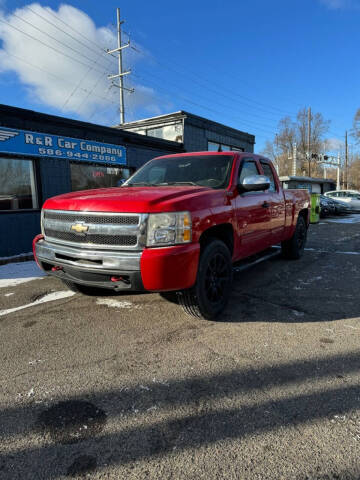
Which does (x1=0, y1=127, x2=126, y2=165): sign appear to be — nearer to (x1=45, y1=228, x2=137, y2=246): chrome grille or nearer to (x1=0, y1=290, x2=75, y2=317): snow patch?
(x1=0, y1=290, x2=75, y2=317): snow patch

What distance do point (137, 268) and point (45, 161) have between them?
21.5 ft

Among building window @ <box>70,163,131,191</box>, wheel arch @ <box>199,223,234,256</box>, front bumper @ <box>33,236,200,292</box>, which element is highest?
building window @ <box>70,163,131,191</box>

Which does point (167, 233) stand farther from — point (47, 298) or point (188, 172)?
point (47, 298)

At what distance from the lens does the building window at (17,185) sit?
7.58 meters

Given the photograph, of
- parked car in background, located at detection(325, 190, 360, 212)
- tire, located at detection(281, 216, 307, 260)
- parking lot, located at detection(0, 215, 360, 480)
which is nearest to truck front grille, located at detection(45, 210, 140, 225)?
parking lot, located at detection(0, 215, 360, 480)

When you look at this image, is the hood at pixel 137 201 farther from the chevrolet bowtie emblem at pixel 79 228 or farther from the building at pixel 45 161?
the building at pixel 45 161

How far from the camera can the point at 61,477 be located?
5.35 ft

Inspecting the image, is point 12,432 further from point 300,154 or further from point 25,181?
point 300,154

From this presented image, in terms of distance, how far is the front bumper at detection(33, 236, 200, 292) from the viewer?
2.88 m

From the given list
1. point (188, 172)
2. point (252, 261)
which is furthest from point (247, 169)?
point (252, 261)

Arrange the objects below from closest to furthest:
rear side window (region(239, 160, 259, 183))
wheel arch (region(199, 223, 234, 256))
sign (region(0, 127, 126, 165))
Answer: wheel arch (region(199, 223, 234, 256)), rear side window (region(239, 160, 259, 183)), sign (region(0, 127, 126, 165))

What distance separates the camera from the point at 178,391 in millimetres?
2330

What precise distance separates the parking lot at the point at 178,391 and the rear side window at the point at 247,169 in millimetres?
1731

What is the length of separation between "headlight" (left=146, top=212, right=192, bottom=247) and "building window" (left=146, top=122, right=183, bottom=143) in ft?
34.7
